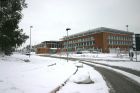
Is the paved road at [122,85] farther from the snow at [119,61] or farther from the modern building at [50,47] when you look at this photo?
the modern building at [50,47]

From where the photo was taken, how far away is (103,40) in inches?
3654

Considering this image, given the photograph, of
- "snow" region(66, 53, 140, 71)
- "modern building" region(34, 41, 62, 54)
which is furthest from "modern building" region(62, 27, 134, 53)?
"snow" region(66, 53, 140, 71)

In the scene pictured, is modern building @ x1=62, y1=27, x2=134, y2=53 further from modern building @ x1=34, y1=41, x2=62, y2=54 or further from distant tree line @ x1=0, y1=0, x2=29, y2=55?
distant tree line @ x1=0, y1=0, x2=29, y2=55

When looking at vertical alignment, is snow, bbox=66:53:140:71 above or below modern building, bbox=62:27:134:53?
below

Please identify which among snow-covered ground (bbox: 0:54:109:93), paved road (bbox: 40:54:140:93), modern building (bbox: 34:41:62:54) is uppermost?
modern building (bbox: 34:41:62:54)

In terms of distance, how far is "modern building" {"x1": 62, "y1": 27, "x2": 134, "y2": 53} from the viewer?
93938 mm

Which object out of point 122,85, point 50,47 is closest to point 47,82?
point 122,85

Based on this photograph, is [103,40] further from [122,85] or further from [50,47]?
[122,85]

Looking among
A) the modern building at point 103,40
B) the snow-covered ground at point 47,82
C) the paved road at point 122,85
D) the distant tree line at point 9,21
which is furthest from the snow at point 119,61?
the modern building at point 103,40

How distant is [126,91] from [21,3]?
27.4 metres

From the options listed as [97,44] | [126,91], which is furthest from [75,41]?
[126,91]

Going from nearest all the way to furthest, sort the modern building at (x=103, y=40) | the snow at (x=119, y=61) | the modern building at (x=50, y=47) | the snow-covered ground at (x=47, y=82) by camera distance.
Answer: the snow-covered ground at (x=47, y=82)
the snow at (x=119, y=61)
the modern building at (x=103, y=40)
the modern building at (x=50, y=47)

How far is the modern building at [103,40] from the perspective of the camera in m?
93.9

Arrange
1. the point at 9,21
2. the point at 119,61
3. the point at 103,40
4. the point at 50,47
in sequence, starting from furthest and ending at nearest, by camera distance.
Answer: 1. the point at 50,47
2. the point at 103,40
3. the point at 119,61
4. the point at 9,21
